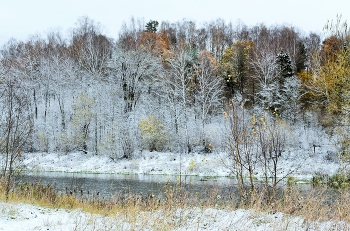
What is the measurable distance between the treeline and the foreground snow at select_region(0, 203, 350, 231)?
1888 centimetres

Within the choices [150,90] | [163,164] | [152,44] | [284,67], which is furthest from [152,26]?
[163,164]

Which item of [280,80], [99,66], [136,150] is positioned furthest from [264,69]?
[99,66]

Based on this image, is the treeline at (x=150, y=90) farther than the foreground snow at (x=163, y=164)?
Yes

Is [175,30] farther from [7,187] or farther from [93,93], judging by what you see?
[7,187]

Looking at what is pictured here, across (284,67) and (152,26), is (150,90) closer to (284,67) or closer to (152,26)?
(284,67)

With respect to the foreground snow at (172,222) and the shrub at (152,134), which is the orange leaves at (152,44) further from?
the foreground snow at (172,222)

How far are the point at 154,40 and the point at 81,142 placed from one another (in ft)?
52.8

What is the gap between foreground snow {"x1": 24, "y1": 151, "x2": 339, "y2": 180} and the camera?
22.6 metres

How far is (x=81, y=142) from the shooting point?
32.5m

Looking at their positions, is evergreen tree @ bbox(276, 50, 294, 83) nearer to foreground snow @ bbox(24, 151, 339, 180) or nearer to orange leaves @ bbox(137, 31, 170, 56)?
foreground snow @ bbox(24, 151, 339, 180)

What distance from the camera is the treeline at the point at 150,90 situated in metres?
29.9

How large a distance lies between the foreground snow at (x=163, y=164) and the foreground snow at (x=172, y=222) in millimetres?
14722

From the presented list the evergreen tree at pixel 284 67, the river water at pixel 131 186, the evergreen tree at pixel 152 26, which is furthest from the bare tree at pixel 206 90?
the evergreen tree at pixel 152 26

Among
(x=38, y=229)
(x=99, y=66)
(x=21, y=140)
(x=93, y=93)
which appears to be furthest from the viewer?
(x=99, y=66)
